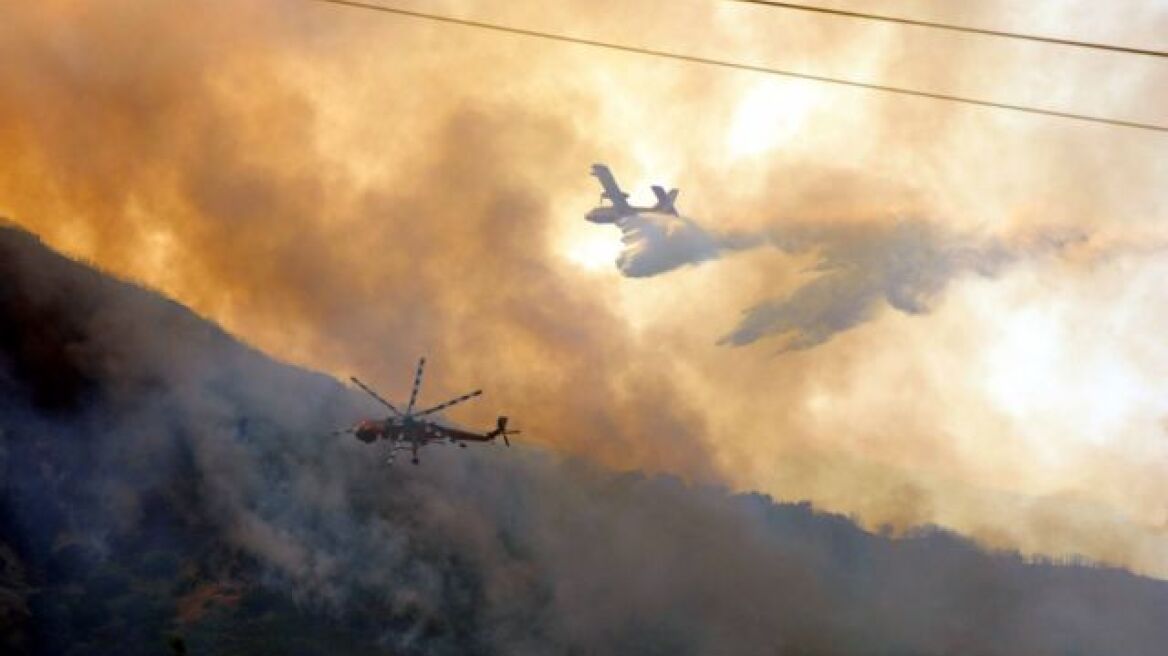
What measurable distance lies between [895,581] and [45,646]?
67633 mm

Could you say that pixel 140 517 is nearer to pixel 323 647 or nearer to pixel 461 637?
pixel 323 647

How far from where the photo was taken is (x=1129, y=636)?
9481cm

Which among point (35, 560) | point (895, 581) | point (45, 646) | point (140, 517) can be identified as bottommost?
point (45, 646)

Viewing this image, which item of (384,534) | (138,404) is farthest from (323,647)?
(138,404)

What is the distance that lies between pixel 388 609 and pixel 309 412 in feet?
58.7

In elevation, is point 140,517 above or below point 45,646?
above

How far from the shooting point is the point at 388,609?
261 feet

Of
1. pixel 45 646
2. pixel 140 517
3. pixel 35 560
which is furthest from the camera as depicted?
pixel 140 517

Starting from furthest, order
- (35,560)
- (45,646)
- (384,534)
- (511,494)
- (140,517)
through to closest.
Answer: (511,494) < (384,534) < (140,517) < (35,560) < (45,646)

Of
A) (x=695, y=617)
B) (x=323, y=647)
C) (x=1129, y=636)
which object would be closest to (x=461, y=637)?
(x=323, y=647)

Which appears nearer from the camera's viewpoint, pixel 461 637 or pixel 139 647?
pixel 139 647

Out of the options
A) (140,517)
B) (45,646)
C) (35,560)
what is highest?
(140,517)

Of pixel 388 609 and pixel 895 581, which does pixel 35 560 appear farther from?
pixel 895 581

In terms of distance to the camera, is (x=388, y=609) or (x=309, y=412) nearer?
(x=388, y=609)
